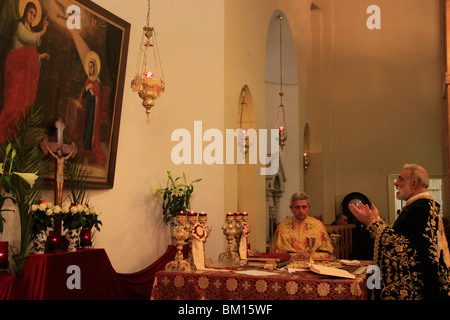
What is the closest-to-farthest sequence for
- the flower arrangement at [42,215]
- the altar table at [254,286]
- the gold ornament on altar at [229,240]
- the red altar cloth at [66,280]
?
the altar table at [254,286] → the red altar cloth at [66,280] → the flower arrangement at [42,215] → the gold ornament on altar at [229,240]

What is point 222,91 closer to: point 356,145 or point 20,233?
point 20,233

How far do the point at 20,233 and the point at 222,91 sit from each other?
4.86 m

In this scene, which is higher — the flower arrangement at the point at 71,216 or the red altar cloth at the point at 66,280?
the flower arrangement at the point at 71,216

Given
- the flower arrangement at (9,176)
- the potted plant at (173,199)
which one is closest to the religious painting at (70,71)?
the flower arrangement at (9,176)

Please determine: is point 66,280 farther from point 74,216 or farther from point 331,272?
point 331,272

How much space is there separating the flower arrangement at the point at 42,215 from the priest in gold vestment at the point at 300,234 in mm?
2952

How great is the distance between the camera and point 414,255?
4910mm

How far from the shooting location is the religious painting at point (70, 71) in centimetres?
472

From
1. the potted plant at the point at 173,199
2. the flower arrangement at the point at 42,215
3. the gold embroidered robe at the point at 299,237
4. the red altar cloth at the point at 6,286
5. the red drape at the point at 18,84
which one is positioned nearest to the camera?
the red altar cloth at the point at 6,286

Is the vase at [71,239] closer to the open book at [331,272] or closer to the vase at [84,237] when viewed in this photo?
the vase at [84,237]

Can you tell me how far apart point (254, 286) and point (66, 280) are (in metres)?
1.78

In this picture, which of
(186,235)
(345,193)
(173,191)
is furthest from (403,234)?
(345,193)

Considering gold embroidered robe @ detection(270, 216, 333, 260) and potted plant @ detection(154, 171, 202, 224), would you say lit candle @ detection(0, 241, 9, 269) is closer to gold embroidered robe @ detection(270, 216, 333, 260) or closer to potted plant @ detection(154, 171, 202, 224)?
potted plant @ detection(154, 171, 202, 224)

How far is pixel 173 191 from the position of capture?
721cm
